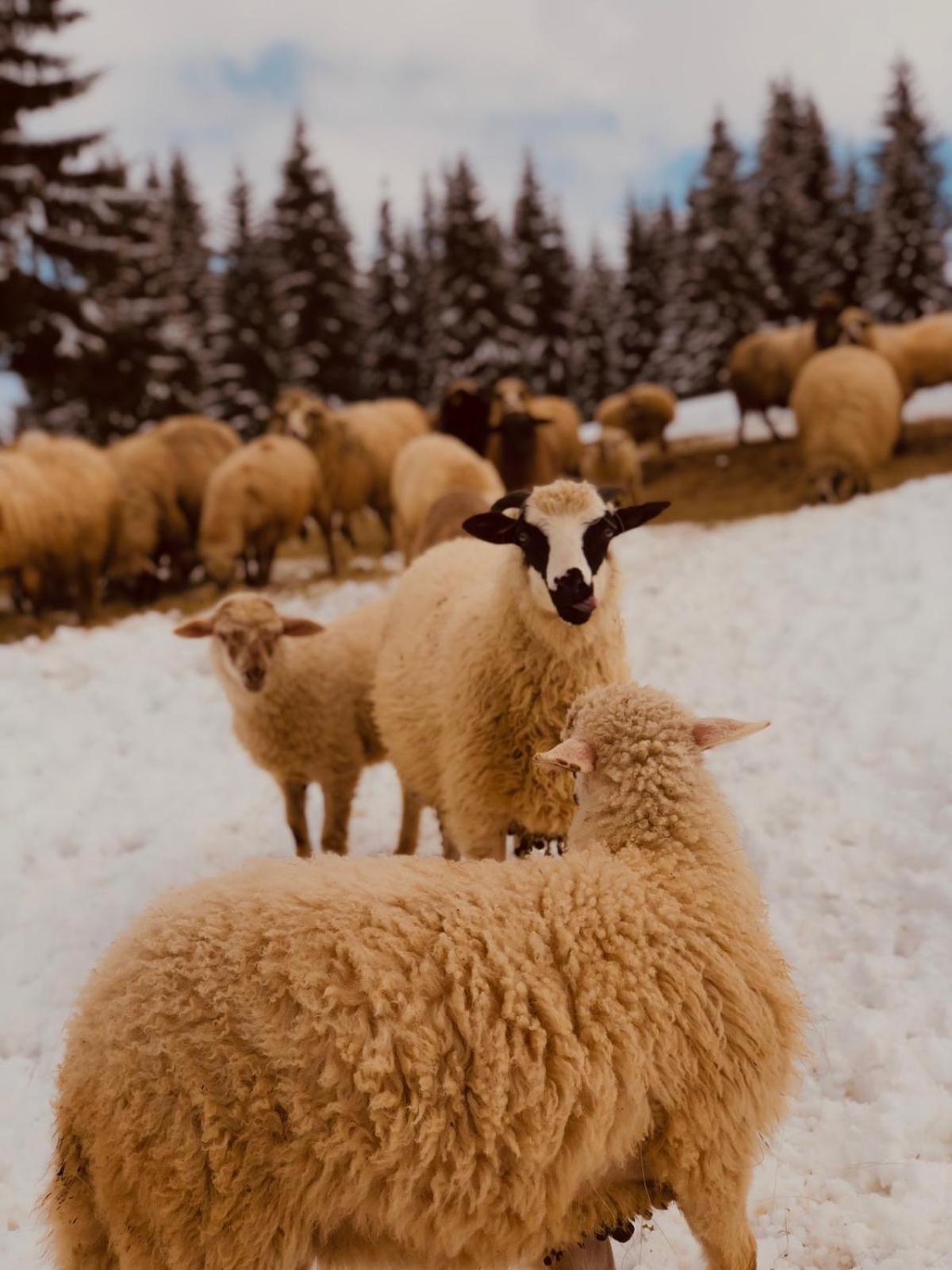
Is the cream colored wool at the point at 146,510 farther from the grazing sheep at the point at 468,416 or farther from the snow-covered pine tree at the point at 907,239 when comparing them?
the snow-covered pine tree at the point at 907,239

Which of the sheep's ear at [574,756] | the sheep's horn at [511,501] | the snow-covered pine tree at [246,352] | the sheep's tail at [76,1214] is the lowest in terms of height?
the sheep's tail at [76,1214]

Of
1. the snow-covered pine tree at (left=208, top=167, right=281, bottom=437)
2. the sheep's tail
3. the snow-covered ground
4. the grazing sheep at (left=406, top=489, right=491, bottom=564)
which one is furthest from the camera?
the snow-covered pine tree at (left=208, top=167, right=281, bottom=437)

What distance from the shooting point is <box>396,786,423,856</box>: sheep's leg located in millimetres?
5883

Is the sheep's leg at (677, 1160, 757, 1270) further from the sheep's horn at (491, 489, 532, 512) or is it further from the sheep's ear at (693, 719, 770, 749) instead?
the sheep's horn at (491, 489, 532, 512)

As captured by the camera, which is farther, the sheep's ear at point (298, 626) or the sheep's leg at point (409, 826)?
the sheep's leg at point (409, 826)

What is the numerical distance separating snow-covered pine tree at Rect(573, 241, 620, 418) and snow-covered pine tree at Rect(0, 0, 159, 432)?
2745 centimetres

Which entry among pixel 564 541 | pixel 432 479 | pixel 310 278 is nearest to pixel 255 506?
pixel 432 479

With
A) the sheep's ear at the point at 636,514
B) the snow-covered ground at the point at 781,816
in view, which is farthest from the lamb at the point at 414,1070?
the sheep's ear at the point at 636,514

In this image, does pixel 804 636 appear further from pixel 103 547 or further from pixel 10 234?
pixel 10 234

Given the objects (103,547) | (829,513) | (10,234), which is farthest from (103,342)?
(829,513)

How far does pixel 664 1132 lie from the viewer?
229 centimetres

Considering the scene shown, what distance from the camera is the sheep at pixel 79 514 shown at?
36.1 ft

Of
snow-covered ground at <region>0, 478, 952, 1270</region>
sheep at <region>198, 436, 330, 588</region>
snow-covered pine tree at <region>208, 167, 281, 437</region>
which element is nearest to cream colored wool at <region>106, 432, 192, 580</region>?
sheep at <region>198, 436, 330, 588</region>

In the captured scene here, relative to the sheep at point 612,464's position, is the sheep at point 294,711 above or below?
below
